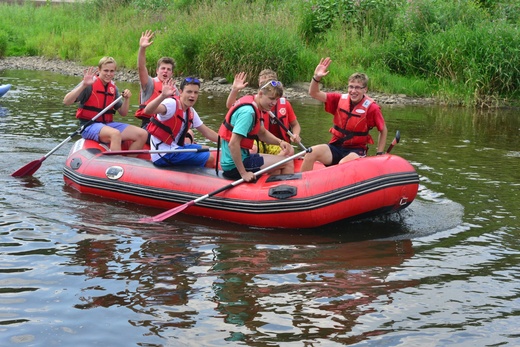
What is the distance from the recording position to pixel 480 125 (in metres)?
11.8

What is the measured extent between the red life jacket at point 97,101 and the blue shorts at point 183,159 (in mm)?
1356

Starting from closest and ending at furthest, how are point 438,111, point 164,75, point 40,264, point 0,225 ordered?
point 40,264
point 0,225
point 164,75
point 438,111

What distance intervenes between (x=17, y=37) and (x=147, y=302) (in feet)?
58.4

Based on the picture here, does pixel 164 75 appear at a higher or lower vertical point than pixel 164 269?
higher

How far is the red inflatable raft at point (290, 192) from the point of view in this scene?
6.12m

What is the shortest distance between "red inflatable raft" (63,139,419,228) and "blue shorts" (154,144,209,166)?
0.11m

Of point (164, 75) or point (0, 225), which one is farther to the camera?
point (164, 75)

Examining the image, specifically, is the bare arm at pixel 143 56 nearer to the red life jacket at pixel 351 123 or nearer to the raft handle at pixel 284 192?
the red life jacket at pixel 351 123

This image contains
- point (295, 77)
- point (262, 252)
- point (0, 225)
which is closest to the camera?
point (262, 252)

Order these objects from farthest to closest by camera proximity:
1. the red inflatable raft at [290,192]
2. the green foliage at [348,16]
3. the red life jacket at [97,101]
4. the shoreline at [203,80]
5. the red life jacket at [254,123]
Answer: the green foliage at [348,16], the shoreline at [203,80], the red life jacket at [97,101], the red life jacket at [254,123], the red inflatable raft at [290,192]

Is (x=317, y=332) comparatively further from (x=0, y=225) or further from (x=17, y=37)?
(x=17, y=37)

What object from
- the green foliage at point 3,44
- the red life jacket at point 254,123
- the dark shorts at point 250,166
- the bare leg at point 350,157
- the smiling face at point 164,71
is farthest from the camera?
the green foliage at point 3,44

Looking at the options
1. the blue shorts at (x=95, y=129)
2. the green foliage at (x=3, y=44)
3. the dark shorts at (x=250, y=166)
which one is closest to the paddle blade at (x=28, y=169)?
the blue shorts at (x=95, y=129)

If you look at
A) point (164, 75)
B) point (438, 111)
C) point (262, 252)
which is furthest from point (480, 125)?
point (262, 252)
